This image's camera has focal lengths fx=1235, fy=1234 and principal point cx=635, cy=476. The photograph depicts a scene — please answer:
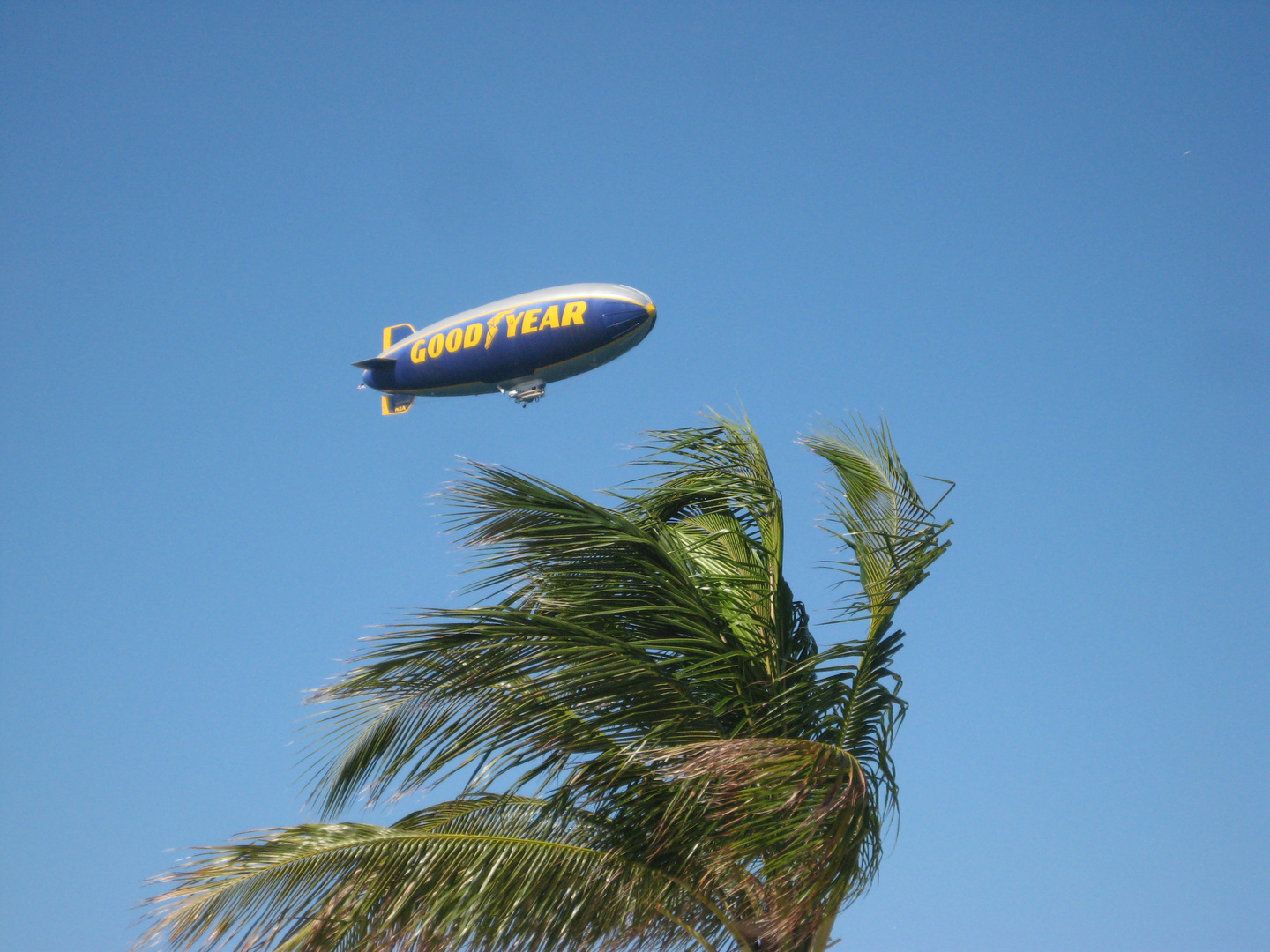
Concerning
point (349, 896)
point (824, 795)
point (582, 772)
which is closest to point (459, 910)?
point (349, 896)

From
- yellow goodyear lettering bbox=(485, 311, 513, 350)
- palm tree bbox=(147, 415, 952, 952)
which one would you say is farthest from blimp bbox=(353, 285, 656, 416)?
palm tree bbox=(147, 415, 952, 952)

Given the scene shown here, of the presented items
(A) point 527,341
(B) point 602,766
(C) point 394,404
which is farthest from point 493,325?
(B) point 602,766

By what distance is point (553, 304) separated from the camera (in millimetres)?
33781

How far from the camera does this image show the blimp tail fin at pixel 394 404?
4028cm

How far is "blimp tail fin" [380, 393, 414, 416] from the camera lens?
4028 centimetres

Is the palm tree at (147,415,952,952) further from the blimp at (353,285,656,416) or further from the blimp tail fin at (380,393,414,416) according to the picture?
the blimp tail fin at (380,393,414,416)

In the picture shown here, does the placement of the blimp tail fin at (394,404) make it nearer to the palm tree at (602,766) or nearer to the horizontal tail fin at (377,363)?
the horizontal tail fin at (377,363)

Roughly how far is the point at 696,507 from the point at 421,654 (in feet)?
9.82

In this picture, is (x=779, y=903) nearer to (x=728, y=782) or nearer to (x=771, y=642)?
(x=728, y=782)

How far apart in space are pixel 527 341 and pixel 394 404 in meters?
8.52

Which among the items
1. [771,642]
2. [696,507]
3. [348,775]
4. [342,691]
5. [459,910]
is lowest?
[459,910]

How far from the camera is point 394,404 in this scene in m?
40.8

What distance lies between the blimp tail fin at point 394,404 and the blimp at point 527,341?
5.19 ft

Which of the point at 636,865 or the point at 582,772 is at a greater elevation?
the point at 582,772
